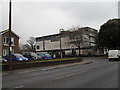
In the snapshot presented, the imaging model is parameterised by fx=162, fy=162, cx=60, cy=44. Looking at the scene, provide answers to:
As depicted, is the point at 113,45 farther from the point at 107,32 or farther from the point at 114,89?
the point at 114,89

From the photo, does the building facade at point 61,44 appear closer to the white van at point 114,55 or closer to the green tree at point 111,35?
the green tree at point 111,35

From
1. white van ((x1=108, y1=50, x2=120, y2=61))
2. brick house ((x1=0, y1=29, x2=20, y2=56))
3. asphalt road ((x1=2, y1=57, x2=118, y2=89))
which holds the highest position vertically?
brick house ((x1=0, y1=29, x2=20, y2=56))

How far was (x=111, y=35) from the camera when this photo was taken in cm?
5041

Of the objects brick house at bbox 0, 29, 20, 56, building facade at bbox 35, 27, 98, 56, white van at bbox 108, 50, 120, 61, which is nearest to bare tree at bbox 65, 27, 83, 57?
building facade at bbox 35, 27, 98, 56

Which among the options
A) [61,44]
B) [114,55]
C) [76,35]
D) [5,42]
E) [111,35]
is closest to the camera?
[114,55]

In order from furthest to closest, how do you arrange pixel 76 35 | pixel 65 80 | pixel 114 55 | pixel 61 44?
pixel 61 44 → pixel 76 35 → pixel 114 55 → pixel 65 80

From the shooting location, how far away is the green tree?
4969cm

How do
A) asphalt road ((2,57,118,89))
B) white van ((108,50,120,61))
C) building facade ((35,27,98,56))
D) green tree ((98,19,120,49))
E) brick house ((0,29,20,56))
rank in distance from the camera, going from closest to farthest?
asphalt road ((2,57,118,89)) < white van ((108,50,120,61)) < brick house ((0,29,20,56)) < green tree ((98,19,120,49)) < building facade ((35,27,98,56))

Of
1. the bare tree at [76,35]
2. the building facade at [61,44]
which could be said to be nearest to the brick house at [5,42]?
the bare tree at [76,35]

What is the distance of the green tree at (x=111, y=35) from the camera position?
1956 inches

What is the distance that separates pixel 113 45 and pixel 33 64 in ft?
122

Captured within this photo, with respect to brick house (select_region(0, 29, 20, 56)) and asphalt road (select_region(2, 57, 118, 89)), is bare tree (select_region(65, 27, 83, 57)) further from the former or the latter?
asphalt road (select_region(2, 57, 118, 89))

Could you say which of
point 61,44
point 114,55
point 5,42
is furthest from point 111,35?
point 61,44

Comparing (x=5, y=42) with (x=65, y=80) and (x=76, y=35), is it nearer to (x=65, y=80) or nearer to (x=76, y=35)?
(x=76, y=35)
